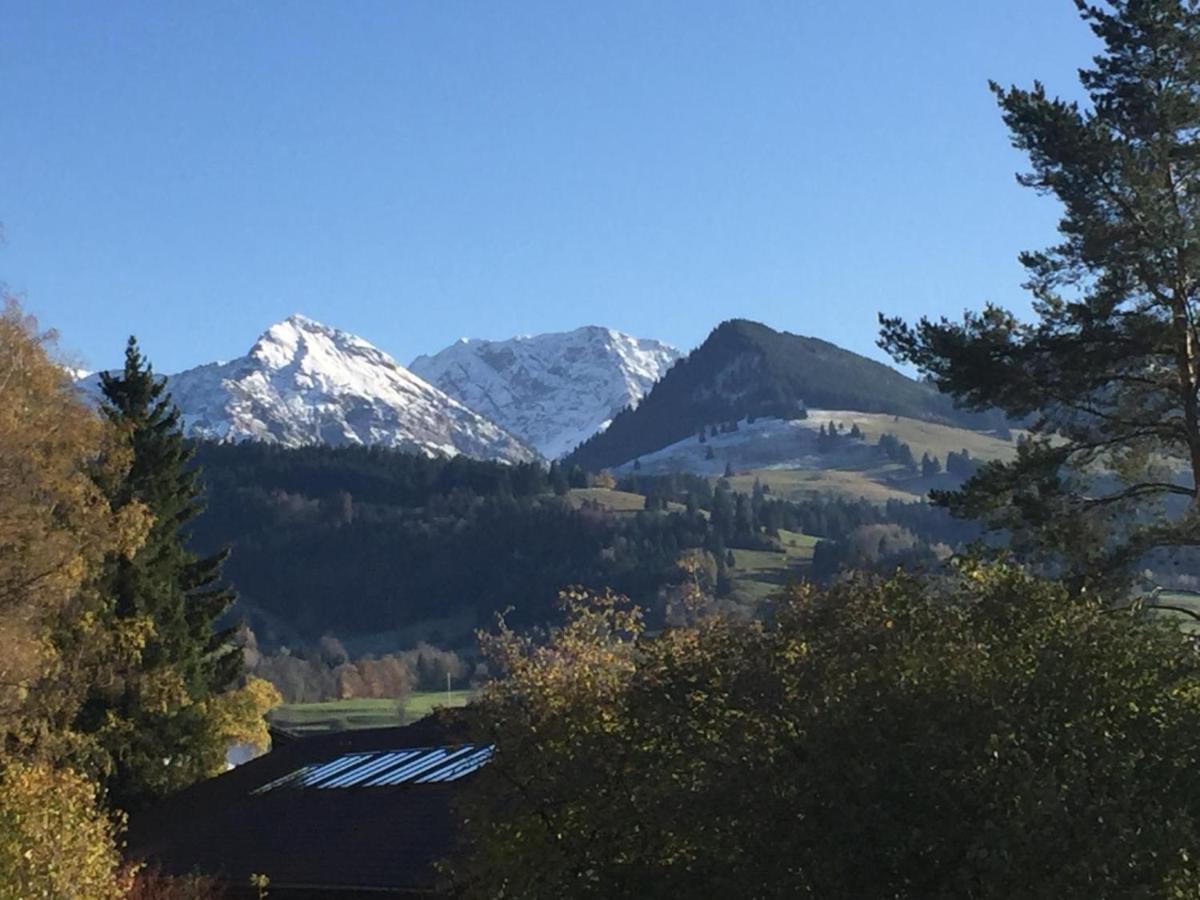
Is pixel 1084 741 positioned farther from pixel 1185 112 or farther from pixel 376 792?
pixel 376 792

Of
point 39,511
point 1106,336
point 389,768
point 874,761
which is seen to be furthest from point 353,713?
point 874,761

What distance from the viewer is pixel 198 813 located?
45.8 meters

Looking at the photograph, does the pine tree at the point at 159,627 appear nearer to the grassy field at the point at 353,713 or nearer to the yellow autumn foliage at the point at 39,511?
the yellow autumn foliage at the point at 39,511

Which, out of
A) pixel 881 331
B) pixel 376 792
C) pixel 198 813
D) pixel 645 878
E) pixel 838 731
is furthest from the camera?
pixel 198 813

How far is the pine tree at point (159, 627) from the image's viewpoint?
5256 centimetres

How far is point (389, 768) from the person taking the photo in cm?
4353

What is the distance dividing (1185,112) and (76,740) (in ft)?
123

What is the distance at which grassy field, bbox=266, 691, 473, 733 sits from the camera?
160625 millimetres

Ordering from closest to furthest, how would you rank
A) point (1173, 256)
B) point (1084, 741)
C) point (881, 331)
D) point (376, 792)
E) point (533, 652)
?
1. point (1084, 741)
2. point (533, 652)
3. point (1173, 256)
4. point (881, 331)
5. point (376, 792)

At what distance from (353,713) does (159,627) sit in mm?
118667

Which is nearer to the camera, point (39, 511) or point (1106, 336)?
point (1106, 336)

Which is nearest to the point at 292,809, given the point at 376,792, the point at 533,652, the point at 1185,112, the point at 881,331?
the point at 376,792

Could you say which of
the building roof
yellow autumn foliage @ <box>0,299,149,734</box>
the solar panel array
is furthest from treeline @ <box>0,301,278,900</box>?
the solar panel array

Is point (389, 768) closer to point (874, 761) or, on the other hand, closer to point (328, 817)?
point (328, 817)
